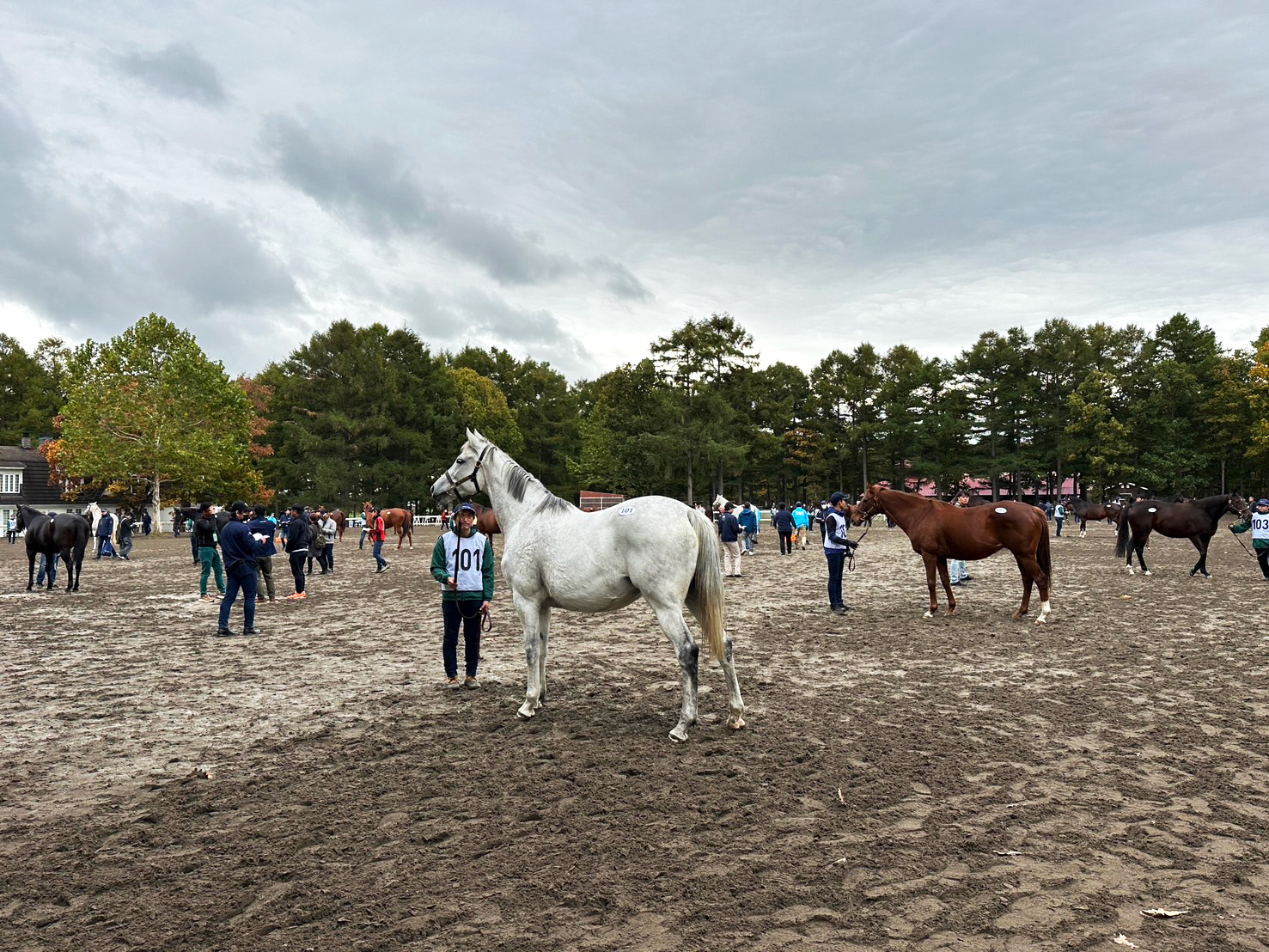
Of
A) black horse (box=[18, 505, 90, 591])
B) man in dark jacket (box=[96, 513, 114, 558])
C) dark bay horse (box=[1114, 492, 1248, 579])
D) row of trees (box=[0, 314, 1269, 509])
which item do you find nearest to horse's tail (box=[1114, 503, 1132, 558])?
dark bay horse (box=[1114, 492, 1248, 579])

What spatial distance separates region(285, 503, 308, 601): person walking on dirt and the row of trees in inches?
1406

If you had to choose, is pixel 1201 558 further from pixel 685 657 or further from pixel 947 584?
pixel 685 657

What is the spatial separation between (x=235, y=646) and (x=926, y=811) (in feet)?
30.8

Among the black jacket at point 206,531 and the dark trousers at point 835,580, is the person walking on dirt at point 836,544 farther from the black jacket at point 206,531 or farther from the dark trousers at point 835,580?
the black jacket at point 206,531

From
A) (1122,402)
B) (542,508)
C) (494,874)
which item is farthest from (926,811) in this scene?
(1122,402)

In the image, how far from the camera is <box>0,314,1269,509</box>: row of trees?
185 feet

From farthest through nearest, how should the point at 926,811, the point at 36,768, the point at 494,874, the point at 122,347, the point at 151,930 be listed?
the point at 122,347 < the point at 36,768 < the point at 926,811 < the point at 494,874 < the point at 151,930

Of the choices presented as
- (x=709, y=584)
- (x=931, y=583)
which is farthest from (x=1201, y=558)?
(x=709, y=584)

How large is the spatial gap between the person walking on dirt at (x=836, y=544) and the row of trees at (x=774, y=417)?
43263 millimetres

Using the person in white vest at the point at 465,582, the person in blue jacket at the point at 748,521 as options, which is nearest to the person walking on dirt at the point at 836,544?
the person in white vest at the point at 465,582

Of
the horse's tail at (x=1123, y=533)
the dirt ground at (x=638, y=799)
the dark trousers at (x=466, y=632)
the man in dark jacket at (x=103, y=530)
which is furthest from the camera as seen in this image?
the man in dark jacket at (x=103, y=530)

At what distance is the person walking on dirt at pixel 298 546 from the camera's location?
627 inches

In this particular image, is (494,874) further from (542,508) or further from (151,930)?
(542,508)

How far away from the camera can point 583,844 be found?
4.36 meters
